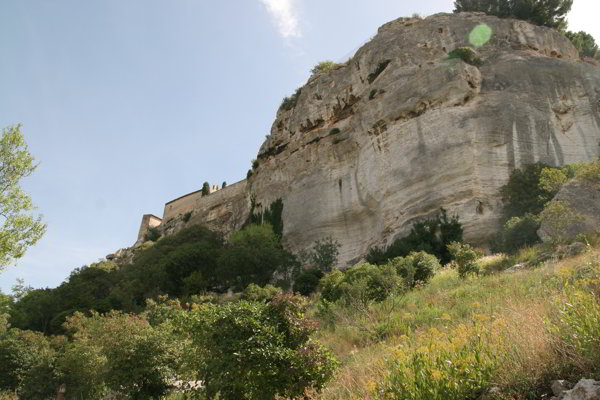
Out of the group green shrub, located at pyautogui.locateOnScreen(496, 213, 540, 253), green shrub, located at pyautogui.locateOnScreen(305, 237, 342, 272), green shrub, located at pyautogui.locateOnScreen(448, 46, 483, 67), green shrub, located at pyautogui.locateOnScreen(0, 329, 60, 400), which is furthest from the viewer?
green shrub, located at pyautogui.locateOnScreen(448, 46, 483, 67)

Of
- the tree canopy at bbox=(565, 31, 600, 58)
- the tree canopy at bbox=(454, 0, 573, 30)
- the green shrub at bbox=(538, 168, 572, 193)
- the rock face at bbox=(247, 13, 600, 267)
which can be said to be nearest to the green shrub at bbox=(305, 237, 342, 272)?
the rock face at bbox=(247, 13, 600, 267)

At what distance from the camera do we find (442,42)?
29.5m

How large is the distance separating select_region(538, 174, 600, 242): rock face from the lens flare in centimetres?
1528

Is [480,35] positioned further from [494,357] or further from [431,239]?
[494,357]

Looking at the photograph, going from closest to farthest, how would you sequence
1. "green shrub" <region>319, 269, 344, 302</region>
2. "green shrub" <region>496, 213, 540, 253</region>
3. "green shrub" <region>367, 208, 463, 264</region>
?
1. "green shrub" <region>319, 269, 344, 302</region>
2. "green shrub" <region>496, 213, 540, 253</region>
3. "green shrub" <region>367, 208, 463, 264</region>

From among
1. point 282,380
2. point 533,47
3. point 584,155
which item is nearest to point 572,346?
point 282,380

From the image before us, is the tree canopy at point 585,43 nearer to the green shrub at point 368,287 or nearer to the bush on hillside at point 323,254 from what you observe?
the bush on hillside at point 323,254

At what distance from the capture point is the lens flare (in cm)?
2938

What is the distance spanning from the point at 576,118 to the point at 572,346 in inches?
953

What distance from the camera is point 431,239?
822 inches

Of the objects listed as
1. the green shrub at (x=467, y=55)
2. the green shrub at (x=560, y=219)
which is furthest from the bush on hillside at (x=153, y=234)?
the green shrub at (x=560, y=219)

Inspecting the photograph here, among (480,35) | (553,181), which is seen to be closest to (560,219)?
(553,181)

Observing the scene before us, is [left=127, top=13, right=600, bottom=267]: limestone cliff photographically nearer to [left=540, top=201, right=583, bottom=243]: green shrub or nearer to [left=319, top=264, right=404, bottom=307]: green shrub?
[left=540, top=201, right=583, bottom=243]: green shrub

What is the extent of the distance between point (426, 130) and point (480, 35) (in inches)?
378
